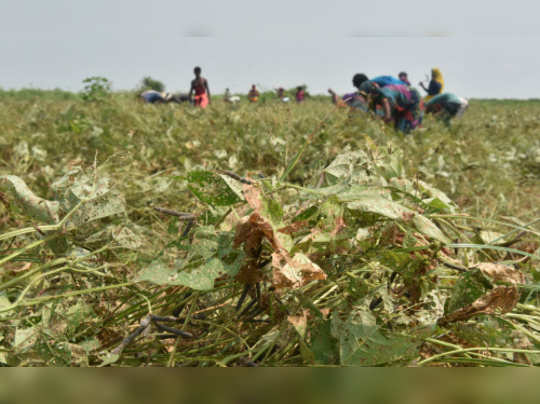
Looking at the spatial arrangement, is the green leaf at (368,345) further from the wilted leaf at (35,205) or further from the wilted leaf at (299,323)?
the wilted leaf at (35,205)

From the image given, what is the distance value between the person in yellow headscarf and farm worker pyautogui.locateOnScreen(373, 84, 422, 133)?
3814 mm

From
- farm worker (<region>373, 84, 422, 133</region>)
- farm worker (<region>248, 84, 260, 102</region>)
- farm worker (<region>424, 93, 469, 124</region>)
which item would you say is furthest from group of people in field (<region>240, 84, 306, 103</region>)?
farm worker (<region>424, 93, 469, 124</region>)

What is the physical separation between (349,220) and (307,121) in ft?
12.4

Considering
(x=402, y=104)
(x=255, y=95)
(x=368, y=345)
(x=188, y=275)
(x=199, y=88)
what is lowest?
(x=368, y=345)

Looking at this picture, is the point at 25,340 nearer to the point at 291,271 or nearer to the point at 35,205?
the point at 35,205

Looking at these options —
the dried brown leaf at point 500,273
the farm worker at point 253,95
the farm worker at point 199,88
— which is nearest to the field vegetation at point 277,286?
the dried brown leaf at point 500,273

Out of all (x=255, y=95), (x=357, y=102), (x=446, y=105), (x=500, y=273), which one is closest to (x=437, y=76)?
(x=446, y=105)

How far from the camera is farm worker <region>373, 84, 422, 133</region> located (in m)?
5.41

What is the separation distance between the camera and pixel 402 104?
18.2ft

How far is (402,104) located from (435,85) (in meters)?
4.29

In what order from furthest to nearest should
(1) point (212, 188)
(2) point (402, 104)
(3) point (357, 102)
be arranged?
(2) point (402, 104) < (3) point (357, 102) < (1) point (212, 188)

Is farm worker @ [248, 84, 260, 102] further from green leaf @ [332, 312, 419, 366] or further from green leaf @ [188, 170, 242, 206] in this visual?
green leaf @ [332, 312, 419, 366]

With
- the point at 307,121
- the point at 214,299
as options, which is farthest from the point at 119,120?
the point at 214,299

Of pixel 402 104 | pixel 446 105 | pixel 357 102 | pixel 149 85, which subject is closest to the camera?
pixel 357 102
